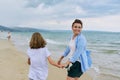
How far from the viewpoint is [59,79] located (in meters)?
9.41

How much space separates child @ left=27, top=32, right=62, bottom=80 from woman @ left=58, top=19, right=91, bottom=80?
1.33 feet

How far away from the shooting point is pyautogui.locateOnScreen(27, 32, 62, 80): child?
4.90 metres

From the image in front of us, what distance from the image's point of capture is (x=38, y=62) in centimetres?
500

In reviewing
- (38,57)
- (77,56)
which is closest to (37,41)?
(38,57)

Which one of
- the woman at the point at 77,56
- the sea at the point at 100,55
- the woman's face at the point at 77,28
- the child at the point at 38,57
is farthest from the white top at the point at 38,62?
the sea at the point at 100,55

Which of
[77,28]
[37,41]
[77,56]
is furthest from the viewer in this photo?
[77,28]

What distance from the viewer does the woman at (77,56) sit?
5.13 metres

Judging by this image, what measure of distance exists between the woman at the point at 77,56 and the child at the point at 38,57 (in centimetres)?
40

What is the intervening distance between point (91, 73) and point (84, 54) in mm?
6320

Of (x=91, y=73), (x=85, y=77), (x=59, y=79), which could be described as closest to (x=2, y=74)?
(x=59, y=79)

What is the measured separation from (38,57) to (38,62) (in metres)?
0.09

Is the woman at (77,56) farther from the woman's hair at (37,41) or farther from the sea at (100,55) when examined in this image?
the sea at (100,55)

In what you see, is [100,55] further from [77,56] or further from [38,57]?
[38,57]

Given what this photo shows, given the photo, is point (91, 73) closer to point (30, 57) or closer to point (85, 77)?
point (85, 77)
